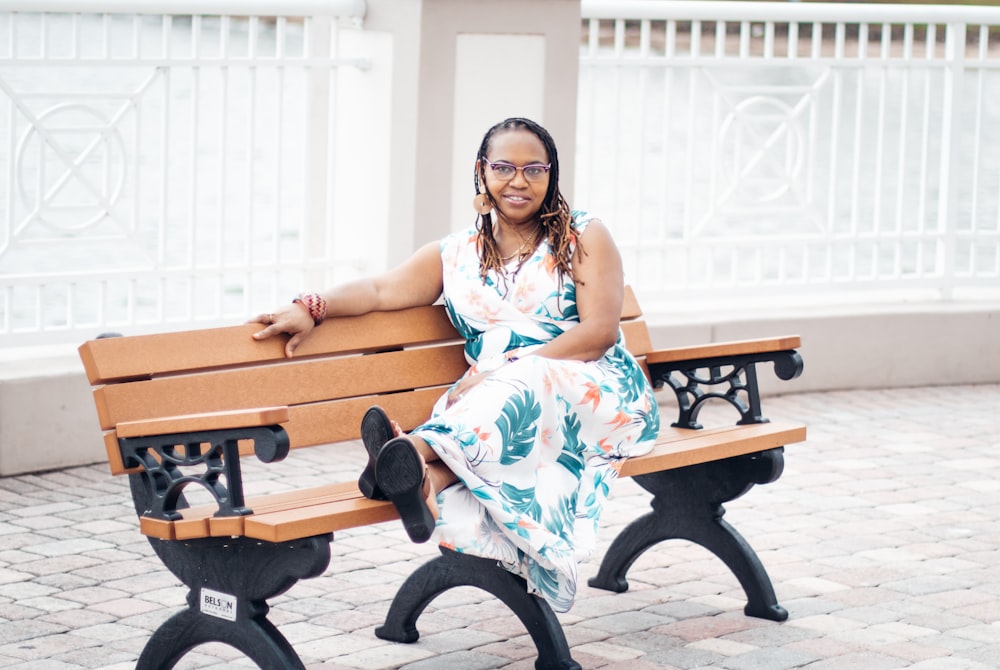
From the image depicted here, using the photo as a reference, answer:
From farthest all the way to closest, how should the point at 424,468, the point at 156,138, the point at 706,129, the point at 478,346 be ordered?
the point at 706,129
the point at 156,138
the point at 478,346
the point at 424,468

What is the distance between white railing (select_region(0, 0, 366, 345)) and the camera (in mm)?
6277

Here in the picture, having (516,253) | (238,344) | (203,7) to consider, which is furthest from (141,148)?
(238,344)

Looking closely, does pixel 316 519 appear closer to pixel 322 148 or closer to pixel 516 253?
pixel 516 253

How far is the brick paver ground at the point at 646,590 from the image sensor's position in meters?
4.43

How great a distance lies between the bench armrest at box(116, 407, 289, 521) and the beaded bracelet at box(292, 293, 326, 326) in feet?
2.30

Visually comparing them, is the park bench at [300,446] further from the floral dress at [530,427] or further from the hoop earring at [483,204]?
the hoop earring at [483,204]

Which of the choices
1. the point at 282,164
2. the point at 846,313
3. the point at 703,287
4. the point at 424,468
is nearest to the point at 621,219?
the point at 703,287

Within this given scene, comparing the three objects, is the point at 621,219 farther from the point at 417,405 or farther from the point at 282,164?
the point at 417,405

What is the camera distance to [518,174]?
4.63 metres

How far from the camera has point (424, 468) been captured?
3.70 m

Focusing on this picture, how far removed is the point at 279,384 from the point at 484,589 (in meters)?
0.81

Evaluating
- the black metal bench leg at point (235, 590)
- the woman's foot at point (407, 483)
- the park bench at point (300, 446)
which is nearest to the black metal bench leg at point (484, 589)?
the park bench at point (300, 446)

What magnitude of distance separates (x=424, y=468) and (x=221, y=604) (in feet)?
2.02

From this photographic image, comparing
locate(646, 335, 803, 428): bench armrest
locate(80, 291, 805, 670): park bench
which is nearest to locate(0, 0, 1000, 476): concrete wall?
locate(80, 291, 805, 670): park bench
